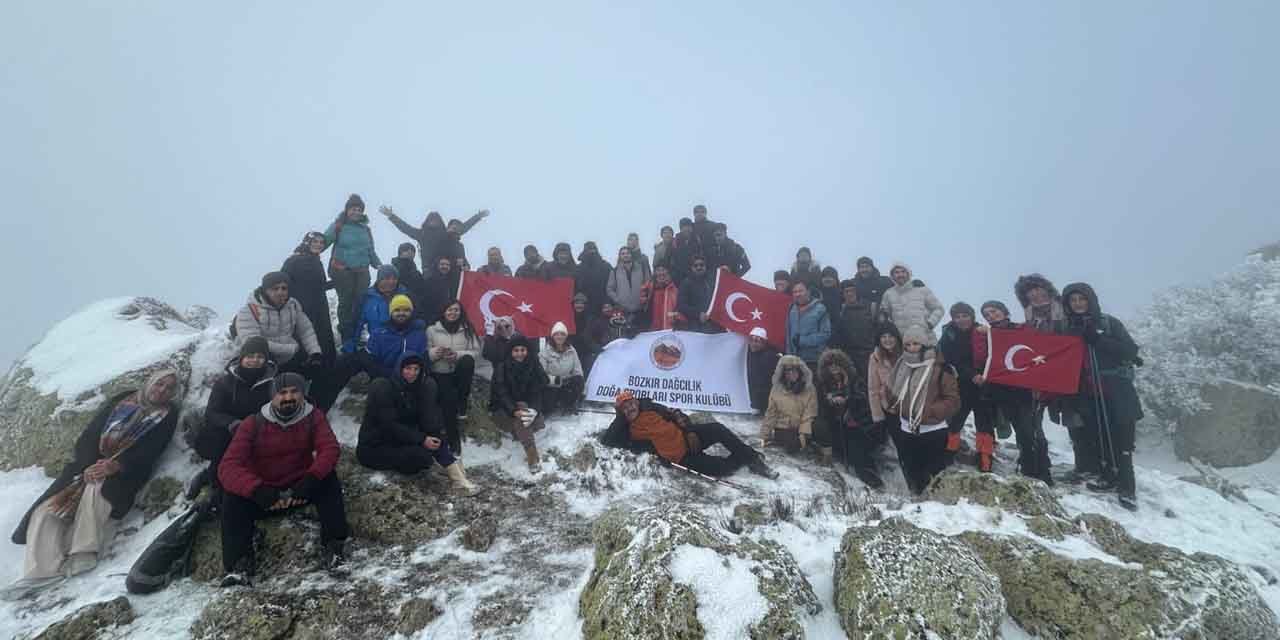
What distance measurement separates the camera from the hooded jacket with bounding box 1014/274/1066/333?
28.6 feet

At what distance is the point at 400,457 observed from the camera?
675cm

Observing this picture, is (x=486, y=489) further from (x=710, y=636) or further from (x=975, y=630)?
(x=975, y=630)

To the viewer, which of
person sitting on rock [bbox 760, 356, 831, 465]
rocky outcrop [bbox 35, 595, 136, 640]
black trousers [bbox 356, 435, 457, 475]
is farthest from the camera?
person sitting on rock [bbox 760, 356, 831, 465]

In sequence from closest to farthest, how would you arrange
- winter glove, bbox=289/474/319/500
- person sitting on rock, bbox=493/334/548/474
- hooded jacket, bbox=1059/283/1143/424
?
winter glove, bbox=289/474/319/500
hooded jacket, bbox=1059/283/1143/424
person sitting on rock, bbox=493/334/548/474

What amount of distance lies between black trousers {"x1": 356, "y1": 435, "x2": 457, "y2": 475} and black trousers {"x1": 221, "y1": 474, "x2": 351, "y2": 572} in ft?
3.50

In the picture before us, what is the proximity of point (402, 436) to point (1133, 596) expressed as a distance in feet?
23.8

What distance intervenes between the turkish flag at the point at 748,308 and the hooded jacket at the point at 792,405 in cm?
192

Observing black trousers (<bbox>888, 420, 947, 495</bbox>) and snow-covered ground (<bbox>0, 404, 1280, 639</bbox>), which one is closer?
snow-covered ground (<bbox>0, 404, 1280, 639</bbox>)

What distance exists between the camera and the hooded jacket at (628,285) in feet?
39.5

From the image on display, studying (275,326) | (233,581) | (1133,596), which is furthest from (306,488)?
(1133,596)

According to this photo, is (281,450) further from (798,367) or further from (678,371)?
(798,367)

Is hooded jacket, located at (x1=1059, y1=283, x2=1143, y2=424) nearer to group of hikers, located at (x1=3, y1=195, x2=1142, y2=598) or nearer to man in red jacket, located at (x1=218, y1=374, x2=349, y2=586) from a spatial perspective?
group of hikers, located at (x1=3, y1=195, x2=1142, y2=598)

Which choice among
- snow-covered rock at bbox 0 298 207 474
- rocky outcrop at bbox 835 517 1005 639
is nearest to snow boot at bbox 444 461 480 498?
snow-covered rock at bbox 0 298 207 474

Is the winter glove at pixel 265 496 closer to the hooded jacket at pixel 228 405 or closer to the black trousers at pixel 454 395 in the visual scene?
the hooded jacket at pixel 228 405
